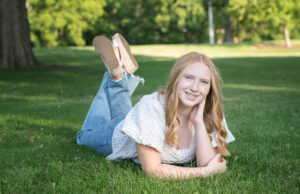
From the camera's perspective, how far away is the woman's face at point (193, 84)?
3.36 meters

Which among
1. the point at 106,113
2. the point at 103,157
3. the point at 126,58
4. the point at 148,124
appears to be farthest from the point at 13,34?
the point at 148,124

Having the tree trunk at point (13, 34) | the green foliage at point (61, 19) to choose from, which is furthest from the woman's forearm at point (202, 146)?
the green foliage at point (61, 19)

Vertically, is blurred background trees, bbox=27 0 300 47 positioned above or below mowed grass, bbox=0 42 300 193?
below

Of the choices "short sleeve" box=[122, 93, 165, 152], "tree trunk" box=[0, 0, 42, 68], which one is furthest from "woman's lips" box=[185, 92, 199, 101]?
"tree trunk" box=[0, 0, 42, 68]

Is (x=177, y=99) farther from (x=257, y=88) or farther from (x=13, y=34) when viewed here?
(x=13, y=34)

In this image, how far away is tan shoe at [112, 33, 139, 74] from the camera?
531cm

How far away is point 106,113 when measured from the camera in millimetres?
4793

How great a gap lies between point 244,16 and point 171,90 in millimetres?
37441

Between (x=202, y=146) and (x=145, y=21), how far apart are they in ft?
175

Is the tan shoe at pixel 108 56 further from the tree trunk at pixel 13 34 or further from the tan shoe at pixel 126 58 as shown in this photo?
the tree trunk at pixel 13 34

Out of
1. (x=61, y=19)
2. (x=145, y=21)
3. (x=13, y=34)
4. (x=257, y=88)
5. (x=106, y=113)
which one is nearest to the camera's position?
(x=106, y=113)

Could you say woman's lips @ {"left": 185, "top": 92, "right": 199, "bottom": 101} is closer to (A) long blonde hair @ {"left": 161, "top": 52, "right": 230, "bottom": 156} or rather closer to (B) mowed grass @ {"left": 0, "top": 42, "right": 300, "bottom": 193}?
(A) long blonde hair @ {"left": 161, "top": 52, "right": 230, "bottom": 156}

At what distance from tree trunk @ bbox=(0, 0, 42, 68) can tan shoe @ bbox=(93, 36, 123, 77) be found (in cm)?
1108

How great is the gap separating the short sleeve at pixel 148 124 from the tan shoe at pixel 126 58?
73.0 inches
